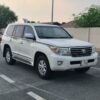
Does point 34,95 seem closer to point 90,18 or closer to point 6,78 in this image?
point 6,78

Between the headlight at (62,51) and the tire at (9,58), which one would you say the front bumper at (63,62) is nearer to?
the headlight at (62,51)

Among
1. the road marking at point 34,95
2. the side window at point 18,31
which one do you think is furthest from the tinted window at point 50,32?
the road marking at point 34,95

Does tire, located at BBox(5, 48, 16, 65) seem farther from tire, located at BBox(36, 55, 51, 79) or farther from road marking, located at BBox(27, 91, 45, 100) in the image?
road marking, located at BBox(27, 91, 45, 100)

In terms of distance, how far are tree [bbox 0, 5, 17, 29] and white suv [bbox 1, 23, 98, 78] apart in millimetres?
54357

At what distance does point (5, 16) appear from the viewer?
6500cm

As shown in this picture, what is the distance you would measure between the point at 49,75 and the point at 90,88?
5.02 ft

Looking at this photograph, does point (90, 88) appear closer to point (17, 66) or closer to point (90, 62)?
point (90, 62)

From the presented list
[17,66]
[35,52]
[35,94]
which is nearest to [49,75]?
[35,52]

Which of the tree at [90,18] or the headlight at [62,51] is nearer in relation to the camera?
the headlight at [62,51]

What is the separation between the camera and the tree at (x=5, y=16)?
64625 millimetres

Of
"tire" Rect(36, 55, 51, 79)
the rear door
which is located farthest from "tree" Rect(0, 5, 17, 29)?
"tire" Rect(36, 55, 51, 79)

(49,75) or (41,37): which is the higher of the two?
(41,37)

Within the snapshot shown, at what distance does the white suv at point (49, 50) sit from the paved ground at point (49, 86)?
40cm

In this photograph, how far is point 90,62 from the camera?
29.3ft
